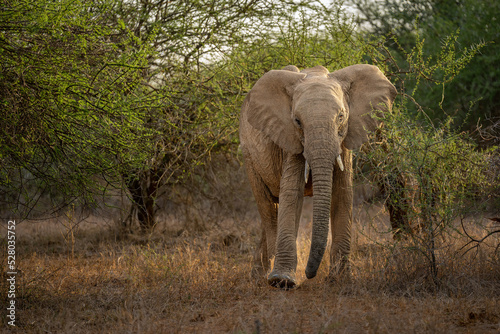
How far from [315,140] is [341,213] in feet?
3.18

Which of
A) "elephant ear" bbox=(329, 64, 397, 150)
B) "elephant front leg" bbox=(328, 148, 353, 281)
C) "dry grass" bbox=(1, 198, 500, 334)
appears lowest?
"dry grass" bbox=(1, 198, 500, 334)

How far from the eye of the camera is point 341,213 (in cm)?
533

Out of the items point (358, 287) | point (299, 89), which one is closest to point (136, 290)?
point (358, 287)

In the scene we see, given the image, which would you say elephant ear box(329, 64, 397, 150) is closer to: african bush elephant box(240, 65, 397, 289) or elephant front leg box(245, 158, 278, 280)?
african bush elephant box(240, 65, 397, 289)

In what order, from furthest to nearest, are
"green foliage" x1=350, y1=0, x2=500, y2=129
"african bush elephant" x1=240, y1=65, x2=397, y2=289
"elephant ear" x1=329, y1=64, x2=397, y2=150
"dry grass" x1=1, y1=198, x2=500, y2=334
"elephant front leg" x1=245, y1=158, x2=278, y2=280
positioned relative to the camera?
"green foliage" x1=350, y1=0, x2=500, y2=129, "elephant front leg" x1=245, y1=158, x2=278, y2=280, "elephant ear" x1=329, y1=64, x2=397, y2=150, "african bush elephant" x1=240, y1=65, x2=397, y2=289, "dry grass" x1=1, y1=198, x2=500, y2=334

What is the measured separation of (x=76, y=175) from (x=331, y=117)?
8.48 feet

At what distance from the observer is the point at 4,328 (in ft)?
13.9

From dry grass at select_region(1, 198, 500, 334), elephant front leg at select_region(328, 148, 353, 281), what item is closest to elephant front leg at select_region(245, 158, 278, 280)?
dry grass at select_region(1, 198, 500, 334)

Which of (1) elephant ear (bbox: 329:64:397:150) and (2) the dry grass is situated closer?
(2) the dry grass

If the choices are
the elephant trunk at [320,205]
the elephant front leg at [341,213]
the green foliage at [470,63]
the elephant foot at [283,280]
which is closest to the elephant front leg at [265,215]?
the elephant front leg at [341,213]

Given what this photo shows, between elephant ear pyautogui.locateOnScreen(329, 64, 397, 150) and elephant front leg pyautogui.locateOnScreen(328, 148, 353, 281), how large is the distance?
0.24 m

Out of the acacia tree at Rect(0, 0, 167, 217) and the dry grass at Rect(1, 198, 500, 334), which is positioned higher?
the acacia tree at Rect(0, 0, 167, 217)

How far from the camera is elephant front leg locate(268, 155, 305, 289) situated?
16.4ft

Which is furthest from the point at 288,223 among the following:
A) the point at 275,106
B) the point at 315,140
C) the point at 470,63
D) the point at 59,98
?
the point at 470,63
